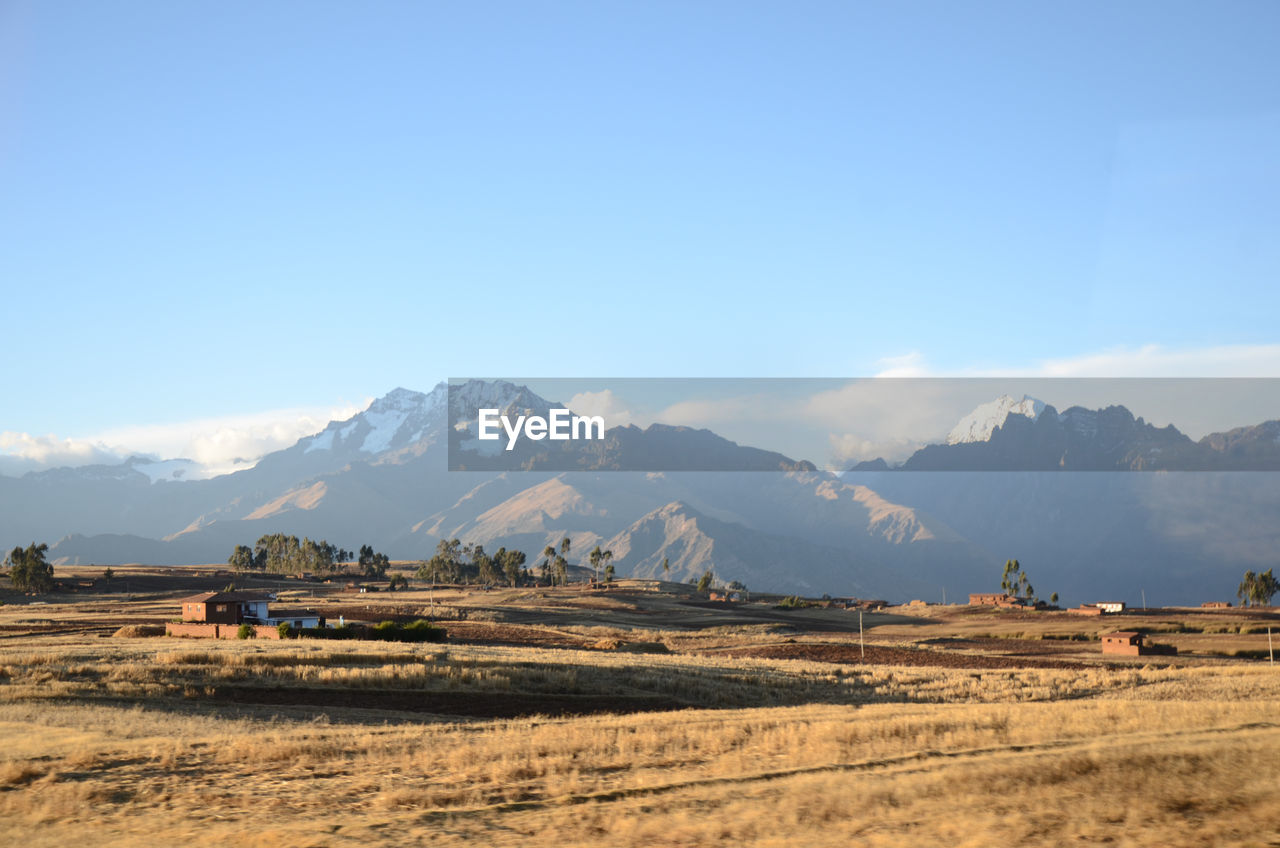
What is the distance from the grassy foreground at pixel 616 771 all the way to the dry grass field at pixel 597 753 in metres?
0.10

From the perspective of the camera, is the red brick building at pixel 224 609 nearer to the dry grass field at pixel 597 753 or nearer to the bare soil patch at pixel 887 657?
the dry grass field at pixel 597 753

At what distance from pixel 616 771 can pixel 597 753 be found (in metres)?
3.01

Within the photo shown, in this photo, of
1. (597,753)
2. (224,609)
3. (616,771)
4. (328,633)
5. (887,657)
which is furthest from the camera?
(887,657)

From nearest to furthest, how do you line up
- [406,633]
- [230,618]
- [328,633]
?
1. [406,633]
2. [328,633]
3. [230,618]

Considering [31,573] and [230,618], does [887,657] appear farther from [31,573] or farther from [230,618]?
[31,573]

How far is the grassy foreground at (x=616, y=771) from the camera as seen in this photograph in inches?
675

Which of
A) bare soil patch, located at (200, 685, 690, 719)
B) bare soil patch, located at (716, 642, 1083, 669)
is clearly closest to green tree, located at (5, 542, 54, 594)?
bare soil patch, located at (716, 642, 1083, 669)

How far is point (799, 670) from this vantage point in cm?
5812

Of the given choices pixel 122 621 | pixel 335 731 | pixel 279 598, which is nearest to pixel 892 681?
pixel 335 731

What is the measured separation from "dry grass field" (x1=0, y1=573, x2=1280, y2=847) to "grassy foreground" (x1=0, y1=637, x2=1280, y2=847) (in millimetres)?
101

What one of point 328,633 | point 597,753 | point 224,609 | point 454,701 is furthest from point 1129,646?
Result: point 224,609

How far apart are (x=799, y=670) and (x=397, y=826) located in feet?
142

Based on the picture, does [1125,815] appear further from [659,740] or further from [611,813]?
[659,740]

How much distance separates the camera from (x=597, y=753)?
85.1 feet
